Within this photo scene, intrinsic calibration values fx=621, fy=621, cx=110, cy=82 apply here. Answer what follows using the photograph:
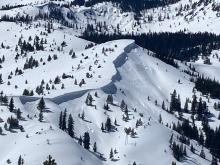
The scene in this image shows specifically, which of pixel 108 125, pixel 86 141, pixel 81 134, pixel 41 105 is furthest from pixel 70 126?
pixel 108 125

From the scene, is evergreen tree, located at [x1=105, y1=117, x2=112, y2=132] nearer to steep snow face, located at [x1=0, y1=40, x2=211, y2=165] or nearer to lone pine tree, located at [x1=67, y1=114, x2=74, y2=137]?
steep snow face, located at [x1=0, y1=40, x2=211, y2=165]

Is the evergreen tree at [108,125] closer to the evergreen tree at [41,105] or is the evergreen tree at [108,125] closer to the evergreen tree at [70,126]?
the evergreen tree at [70,126]

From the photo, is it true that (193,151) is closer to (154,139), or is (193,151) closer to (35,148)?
(154,139)

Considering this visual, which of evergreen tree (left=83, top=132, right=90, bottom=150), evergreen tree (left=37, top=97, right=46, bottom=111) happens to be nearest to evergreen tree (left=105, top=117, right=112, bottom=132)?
evergreen tree (left=83, top=132, right=90, bottom=150)

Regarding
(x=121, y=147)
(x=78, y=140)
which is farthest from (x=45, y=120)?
(x=121, y=147)

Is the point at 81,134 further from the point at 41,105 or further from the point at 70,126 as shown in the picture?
the point at 41,105

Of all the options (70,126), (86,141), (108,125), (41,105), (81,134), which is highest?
(41,105)

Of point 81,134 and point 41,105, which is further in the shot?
point 41,105

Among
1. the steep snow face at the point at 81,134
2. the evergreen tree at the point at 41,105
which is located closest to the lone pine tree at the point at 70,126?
the steep snow face at the point at 81,134

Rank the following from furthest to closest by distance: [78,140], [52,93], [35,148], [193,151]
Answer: [52,93] < [193,151] < [78,140] < [35,148]

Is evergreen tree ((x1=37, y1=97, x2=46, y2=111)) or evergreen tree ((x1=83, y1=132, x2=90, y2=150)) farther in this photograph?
evergreen tree ((x1=37, y1=97, x2=46, y2=111))

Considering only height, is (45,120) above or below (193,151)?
above
